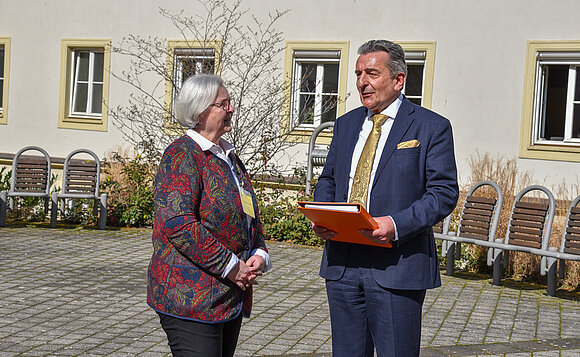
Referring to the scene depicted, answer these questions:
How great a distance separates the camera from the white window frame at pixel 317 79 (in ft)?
44.7

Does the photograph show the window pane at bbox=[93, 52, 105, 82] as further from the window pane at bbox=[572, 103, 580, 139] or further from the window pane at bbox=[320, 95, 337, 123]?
the window pane at bbox=[572, 103, 580, 139]

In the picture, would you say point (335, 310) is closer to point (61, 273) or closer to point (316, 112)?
point (61, 273)

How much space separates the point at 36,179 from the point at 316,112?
181 inches

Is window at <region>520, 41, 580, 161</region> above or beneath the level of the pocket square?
above

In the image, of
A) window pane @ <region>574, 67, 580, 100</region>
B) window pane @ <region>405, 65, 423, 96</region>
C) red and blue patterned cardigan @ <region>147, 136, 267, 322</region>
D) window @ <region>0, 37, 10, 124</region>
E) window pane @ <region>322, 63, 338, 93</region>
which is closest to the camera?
red and blue patterned cardigan @ <region>147, 136, 267, 322</region>

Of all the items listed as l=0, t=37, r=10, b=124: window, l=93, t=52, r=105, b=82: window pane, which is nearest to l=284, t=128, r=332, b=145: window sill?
l=93, t=52, r=105, b=82: window pane

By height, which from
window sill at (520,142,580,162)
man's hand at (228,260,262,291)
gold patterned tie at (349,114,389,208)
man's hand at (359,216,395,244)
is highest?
window sill at (520,142,580,162)

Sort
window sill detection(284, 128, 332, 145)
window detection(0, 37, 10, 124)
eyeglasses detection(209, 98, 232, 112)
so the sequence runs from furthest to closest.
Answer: window detection(0, 37, 10, 124) < window sill detection(284, 128, 332, 145) < eyeglasses detection(209, 98, 232, 112)

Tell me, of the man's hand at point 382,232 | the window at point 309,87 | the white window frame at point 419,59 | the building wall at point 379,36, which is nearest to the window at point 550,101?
the building wall at point 379,36

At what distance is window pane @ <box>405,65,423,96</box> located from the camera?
12898 millimetres

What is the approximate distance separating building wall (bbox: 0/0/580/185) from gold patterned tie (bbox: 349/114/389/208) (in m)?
8.54

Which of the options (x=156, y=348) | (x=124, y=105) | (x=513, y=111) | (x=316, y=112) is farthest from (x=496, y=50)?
(x=156, y=348)

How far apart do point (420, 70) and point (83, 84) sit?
6809 mm

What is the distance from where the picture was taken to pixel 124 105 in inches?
597
